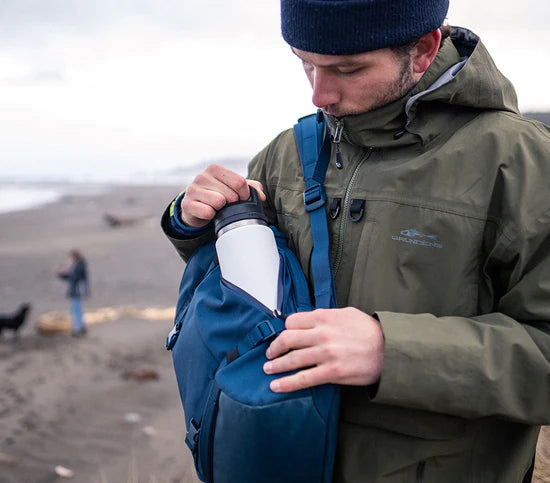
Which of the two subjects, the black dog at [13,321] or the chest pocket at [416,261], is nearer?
the chest pocket at [416,261]

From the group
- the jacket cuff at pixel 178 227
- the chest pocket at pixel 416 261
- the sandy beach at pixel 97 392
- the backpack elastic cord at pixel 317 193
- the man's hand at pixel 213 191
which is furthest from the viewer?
the sandy beach at pixel 97 392

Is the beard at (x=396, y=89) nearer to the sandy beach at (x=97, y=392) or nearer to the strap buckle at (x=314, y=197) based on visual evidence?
the strap buckle at (x=314, y=197)

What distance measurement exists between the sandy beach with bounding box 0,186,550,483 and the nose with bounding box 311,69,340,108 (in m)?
2.44

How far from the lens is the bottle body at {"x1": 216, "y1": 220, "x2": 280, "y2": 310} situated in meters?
1.62

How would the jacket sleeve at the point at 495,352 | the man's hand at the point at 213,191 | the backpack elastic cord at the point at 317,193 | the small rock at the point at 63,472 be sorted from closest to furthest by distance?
the jacket sleeve at the point at 495,352 < the backpack elastic cord at the point at 317,193 < the man's hand at the point at 213,191 < the small rock at the point at 63,472

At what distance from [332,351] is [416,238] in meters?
0.41

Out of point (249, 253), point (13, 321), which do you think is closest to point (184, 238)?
Result: point (249, 253)

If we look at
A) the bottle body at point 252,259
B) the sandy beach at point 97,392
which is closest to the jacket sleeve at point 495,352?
the bottle body at point 252,259

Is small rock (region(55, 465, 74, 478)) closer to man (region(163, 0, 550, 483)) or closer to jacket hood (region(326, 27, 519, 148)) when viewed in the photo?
man (region(163, 0, 550, 483))

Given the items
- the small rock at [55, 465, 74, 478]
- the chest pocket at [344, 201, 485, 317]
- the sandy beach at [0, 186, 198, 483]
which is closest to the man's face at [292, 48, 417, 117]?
the chest pocket at [344, 201, 485, 317]

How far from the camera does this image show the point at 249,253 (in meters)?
1.65

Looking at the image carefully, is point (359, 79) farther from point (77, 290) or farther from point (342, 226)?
point (77, 290)

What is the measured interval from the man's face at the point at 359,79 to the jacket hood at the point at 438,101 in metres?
0.03

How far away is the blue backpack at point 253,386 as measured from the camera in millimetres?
1427
